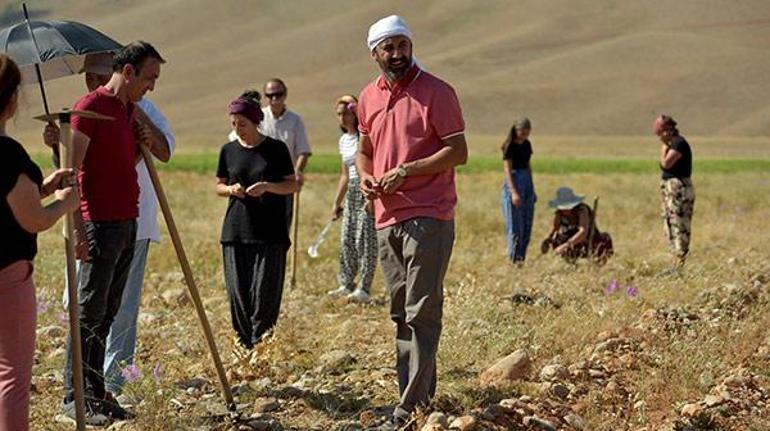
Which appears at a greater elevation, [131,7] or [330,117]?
[131,7]

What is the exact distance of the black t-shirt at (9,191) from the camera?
5102mm

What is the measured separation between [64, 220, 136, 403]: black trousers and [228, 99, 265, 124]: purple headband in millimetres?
1627

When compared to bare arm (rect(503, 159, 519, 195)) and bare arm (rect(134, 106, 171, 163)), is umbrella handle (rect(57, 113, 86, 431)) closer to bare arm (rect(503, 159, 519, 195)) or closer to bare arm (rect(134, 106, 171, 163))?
bare arm (rect(134, 106, 171, 163))

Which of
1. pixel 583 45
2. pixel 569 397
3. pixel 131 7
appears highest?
pixel 131 7

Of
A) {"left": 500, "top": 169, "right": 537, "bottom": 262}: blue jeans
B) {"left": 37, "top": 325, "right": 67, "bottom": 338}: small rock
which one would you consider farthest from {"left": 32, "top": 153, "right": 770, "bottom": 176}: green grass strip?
{"left": 37, "top": 325, "right": 67, "bottom": 338}: small rock

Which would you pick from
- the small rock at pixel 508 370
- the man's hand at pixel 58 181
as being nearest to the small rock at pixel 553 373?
the small rock at pixel 508 370

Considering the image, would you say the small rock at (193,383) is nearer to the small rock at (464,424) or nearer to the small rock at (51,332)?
the small rock at (464,424)

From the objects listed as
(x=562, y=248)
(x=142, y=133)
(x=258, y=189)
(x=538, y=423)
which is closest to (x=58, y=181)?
(x=142, y=133)

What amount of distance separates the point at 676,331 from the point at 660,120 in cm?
456

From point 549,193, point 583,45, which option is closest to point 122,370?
point 549,193

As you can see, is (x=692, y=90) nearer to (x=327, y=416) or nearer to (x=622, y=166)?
(x=622, y=166)

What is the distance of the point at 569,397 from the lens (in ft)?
23.3

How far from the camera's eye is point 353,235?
Answer: 11.5m

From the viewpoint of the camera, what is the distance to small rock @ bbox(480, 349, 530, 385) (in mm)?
7398
